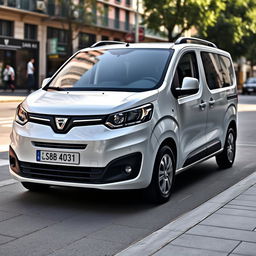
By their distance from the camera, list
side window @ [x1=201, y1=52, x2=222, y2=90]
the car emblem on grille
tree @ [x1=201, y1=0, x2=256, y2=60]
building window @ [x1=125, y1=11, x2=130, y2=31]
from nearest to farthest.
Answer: the car emblem on grille, side window @ [x1=201, y1=52, x2=222, y2=90], tree @ [x1=201, y1=0, x2=256, y2=60], building window @ [x1=125, y1=11, x2=130, y2=31]

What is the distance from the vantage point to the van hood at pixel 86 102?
5629mm

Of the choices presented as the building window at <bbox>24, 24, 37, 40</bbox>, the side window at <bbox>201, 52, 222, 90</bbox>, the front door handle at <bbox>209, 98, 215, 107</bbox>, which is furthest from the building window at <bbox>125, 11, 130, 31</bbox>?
the front door handle at <bbox>209, 98, 215, 107</bbox>

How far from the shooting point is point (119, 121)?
559 centimetres

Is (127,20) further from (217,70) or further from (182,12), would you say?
(217,70)

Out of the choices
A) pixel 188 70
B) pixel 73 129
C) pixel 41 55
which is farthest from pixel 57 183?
pixel 41 55

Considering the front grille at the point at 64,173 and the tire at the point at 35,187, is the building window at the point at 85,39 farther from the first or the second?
the front grille at the point at 64,173

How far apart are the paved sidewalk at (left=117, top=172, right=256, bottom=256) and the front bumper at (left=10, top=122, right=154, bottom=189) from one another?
722mm

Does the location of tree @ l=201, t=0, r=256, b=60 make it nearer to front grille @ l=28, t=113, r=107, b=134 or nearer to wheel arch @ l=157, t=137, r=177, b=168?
wheel arch @ l=157, t=137, r=177, b=168

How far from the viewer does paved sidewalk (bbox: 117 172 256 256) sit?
426 cm

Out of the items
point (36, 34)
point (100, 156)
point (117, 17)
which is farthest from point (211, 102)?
point (117, 17)

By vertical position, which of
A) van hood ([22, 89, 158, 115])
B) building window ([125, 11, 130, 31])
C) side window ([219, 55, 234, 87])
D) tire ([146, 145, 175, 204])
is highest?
building window ([125, 11, 130, 31])

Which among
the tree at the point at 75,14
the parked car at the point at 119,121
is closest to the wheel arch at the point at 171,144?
the parked car at the point at 119,121

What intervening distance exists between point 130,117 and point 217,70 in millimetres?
2916

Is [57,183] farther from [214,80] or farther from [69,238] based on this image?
[214,80]
